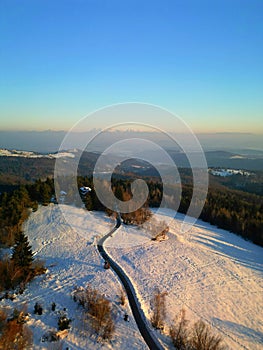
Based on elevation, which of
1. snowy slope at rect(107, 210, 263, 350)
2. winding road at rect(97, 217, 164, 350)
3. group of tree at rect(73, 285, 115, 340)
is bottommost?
snowy slope at rect(107, 210, 263, 350)

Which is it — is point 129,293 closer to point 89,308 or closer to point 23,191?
point 89,308

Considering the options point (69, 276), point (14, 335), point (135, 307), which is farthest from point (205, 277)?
point (14, 335)

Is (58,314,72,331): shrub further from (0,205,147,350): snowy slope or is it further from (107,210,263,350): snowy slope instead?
(107,210,263,350): snowy slope

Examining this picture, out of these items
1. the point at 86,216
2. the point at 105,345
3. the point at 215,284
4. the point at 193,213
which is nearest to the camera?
the point at 105,345

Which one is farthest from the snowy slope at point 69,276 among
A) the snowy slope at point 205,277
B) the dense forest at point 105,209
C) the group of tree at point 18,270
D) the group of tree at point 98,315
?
the snowy slope at point 205,277

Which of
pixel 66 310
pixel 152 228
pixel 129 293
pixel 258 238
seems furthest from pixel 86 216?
pixel 258 238

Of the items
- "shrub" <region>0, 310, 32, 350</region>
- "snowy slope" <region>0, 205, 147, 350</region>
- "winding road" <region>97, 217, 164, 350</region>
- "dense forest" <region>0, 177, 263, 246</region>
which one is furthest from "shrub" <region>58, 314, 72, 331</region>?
"dense forest" <region>0, 177, 263, 246</region>

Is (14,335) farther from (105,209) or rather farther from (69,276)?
(105,209)

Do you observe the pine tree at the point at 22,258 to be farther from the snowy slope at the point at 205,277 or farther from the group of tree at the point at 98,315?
the snowy slope at the point at 205,277
